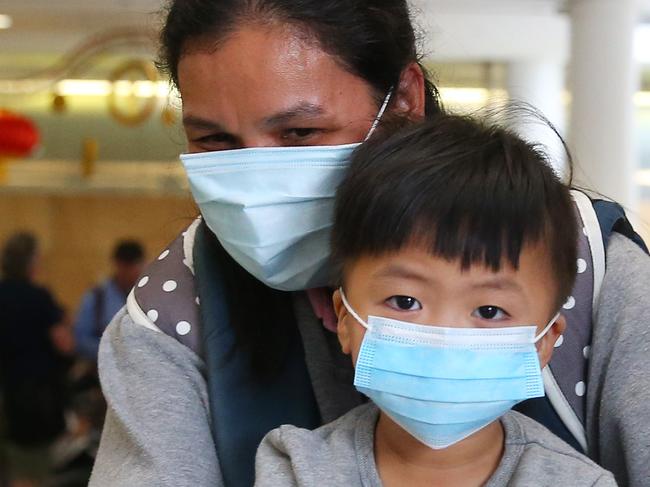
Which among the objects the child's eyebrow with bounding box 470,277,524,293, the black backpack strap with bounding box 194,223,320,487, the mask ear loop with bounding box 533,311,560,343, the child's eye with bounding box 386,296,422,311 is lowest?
the black backpack strap with bounding box 194,223,320,487

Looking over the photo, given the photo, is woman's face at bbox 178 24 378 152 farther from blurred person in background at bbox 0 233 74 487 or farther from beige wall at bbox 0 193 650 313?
beige wall at bbox 0 193 650 313

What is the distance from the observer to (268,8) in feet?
4.54

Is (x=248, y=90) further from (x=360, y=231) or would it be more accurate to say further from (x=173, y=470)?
(x=173, y=470)

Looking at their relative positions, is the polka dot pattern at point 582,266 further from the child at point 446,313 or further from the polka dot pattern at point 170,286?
the polka dot pattern at point 170,286

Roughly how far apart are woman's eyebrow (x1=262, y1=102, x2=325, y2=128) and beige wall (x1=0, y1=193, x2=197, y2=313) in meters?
9.04

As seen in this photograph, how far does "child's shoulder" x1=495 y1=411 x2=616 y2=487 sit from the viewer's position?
1.18 meters

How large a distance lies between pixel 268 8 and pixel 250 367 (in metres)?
0.45

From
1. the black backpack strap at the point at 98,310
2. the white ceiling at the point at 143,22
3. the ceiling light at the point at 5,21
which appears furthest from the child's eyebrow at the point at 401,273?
the ceiling light at the point at 5,21

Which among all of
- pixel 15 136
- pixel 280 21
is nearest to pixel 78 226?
pixel 15 136

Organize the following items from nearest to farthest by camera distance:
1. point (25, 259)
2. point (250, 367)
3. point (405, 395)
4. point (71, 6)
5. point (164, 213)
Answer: point (405, 395) < point (250, 367) < point (25, 259) < point (71, 6) < point (164, 213)

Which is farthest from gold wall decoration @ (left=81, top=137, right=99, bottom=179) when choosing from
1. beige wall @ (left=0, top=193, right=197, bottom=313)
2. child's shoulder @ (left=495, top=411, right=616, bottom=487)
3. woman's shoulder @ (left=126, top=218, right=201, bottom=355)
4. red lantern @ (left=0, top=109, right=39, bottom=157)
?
child's shoulder @ (left=495, top=411, right=616, bottom=487)

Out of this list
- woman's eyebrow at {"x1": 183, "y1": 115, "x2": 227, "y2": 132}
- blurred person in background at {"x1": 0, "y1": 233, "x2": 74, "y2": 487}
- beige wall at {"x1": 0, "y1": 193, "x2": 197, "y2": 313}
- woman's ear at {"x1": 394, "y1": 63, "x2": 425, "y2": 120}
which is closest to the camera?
woman's eyebrow at {"x1": 183, "y1": 115, "x2": 227, "y2": 132}

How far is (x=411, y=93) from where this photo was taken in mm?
1499

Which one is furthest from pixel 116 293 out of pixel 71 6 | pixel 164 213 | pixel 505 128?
pixel 505 128
